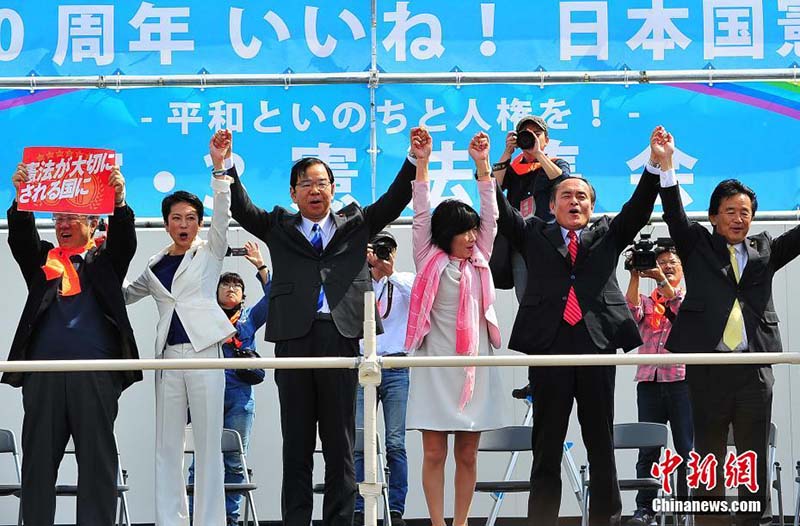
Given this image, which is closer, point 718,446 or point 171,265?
point 718,446

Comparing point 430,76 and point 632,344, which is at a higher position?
point 430,76

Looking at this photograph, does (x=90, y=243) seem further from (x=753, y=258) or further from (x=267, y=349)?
(x=753, y=258)

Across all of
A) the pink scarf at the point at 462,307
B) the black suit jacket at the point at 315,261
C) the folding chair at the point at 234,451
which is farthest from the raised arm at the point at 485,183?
the folding chair at the point at 234,451

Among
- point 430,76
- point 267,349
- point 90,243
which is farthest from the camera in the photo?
point 267,349

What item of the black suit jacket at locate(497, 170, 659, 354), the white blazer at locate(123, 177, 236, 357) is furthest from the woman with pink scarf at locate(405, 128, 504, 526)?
the white blazer at locate(123, 177, 236, 357)

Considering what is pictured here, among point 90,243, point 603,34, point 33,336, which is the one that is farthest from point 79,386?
point 603,34

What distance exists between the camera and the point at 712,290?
16.6ft

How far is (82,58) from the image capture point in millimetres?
6781

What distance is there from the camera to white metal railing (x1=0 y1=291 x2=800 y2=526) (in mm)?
4137

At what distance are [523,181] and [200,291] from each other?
1.67 m

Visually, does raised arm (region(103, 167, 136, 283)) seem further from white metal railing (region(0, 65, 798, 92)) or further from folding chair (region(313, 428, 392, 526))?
white metal railing (region(0, 65, 798, 92))

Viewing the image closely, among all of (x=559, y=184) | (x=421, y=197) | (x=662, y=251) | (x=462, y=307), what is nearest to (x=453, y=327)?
(x=462, y=307)

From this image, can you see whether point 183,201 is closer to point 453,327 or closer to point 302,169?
point 302,169

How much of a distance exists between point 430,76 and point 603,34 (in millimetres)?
1036
